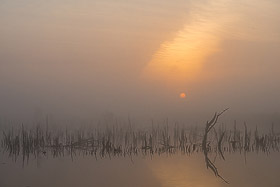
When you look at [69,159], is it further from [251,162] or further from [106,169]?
[251,162]

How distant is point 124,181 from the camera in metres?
7.68

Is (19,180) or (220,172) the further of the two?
(220,172)

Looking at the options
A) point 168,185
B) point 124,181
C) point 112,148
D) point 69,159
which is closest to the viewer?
point 168,185

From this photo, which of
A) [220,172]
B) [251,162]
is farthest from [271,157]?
[220,172]

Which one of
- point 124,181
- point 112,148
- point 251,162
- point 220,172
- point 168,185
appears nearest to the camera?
point 168,185

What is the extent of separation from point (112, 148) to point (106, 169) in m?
3.51

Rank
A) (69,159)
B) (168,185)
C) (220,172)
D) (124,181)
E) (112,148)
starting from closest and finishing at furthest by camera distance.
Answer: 1. (168,185)
2. (124,181)
3. (220,172)
4. (69,159)
5. (112,148)

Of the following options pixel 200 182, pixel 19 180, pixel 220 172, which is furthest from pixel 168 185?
pixel 19 180

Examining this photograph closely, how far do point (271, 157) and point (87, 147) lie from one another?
5.14m

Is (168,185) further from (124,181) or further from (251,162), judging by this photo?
(251,162)

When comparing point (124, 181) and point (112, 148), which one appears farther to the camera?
point (112, 148)

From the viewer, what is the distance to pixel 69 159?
1066 centimetres

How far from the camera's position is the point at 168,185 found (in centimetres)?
705

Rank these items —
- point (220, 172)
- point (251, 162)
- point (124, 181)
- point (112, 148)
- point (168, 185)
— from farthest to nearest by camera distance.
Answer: point (112, 148), point (251, 162), point (220, 172), point (124, 181), point (168, 185)
